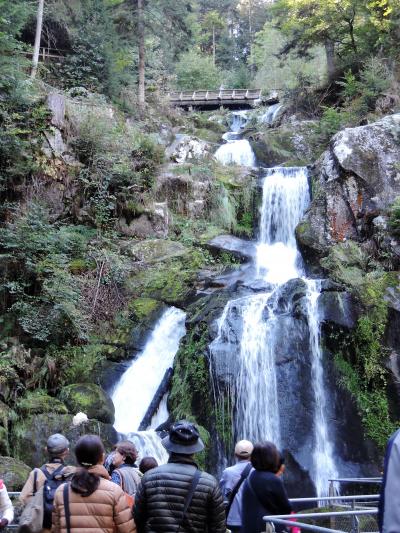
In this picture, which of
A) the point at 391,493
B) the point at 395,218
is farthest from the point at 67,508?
the point at 395,218

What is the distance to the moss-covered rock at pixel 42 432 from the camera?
1000cm

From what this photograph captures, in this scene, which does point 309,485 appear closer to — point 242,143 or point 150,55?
point 242,143

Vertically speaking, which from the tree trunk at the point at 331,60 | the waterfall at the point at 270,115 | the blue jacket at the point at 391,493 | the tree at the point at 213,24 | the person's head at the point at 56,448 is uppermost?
the tree at the point at 213,24

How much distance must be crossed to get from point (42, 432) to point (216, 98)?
90.4 feet

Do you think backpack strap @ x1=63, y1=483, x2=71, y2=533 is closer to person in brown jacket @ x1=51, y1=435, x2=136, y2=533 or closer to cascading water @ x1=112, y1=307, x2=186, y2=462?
person in brown jacket @ x1=51, y1=435, x2=136, y2=533

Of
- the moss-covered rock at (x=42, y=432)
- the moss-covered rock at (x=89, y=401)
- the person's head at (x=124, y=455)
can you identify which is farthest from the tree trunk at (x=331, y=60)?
the person's head at (x=124, y=455)

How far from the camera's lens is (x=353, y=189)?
53.9 feet

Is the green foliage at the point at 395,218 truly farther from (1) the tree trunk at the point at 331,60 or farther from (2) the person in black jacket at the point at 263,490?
(1) the tree trunk at the point at 331,60

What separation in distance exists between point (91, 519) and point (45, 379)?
9585 mm

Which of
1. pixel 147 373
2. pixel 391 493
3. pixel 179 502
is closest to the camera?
pixel 391 493

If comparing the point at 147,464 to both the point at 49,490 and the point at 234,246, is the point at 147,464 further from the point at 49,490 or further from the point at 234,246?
the point at 234,246

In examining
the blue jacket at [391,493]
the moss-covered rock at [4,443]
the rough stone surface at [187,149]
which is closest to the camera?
the blue jacket at [391,493]

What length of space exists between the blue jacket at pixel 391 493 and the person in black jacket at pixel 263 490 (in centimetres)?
178

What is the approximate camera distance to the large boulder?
16.1 m
